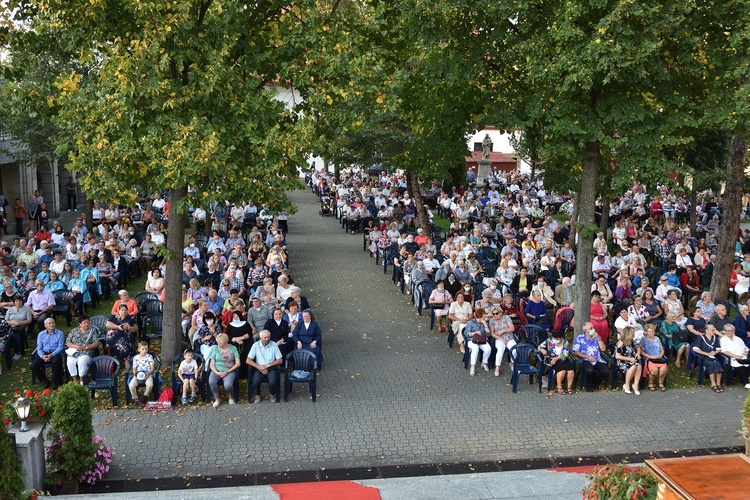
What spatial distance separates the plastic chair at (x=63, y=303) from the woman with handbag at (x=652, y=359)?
449 inches

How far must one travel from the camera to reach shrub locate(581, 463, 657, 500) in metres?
7.15

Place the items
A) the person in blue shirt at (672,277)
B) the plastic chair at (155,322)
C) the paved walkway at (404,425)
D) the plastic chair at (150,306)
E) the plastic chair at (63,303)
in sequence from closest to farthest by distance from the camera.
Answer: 1. the paved walkway at (404,425)
2. the plastic chair at (155,322)
3. the plastic chair at (150,306)
4. the plastic chair at (63,303)
5. the person in blue shirt at (672,277)

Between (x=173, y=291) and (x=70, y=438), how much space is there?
4878 mm

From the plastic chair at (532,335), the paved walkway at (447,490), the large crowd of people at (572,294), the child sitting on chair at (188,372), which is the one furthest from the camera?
the plastic chair at (532,335)

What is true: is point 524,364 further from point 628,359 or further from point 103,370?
point 103,370

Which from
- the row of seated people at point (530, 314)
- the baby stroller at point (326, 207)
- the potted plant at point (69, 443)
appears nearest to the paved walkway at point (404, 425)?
the row of seated people at point (530, 314)

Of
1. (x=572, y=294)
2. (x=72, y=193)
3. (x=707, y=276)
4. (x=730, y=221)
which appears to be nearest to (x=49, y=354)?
(x=572, y=294)

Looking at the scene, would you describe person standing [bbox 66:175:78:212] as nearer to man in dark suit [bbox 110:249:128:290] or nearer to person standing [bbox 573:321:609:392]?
man in dark suit [bbox 110:249:128:290]

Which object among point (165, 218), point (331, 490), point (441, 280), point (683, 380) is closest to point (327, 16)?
point (441, 280)

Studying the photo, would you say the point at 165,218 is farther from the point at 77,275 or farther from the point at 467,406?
the point at 467,406

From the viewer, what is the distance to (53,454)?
9234mm

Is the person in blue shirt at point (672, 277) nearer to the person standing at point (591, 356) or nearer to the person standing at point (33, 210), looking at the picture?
the person standing at point (591, 356)

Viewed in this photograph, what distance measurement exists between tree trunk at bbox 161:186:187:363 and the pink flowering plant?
153 inches

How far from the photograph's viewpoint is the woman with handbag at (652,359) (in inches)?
520
